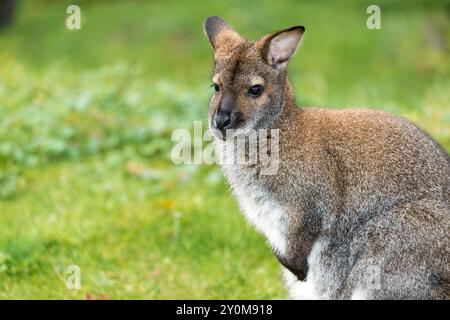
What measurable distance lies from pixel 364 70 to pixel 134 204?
916cm

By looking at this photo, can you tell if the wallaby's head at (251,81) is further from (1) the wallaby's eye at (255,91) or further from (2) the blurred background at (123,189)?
(2) the blurred background at (123,189)

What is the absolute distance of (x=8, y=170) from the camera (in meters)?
8.11

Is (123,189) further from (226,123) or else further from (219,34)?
(226,123)

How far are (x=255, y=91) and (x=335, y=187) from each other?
2.48 ft

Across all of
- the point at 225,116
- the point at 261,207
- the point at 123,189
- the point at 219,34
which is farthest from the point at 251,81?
the point at 123,189

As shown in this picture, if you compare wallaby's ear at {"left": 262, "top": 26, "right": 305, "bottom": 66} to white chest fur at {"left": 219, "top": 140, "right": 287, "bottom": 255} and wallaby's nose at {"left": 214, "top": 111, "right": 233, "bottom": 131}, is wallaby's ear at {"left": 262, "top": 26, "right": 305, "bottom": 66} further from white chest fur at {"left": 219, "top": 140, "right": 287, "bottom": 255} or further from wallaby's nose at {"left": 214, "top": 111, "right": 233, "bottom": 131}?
white chest fur at {"left": 219, "top": 140, "right": 287, "bottom": 255}

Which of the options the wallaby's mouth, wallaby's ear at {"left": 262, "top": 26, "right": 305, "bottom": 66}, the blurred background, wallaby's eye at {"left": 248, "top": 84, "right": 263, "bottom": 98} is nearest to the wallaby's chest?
A: the wallaby's mouth

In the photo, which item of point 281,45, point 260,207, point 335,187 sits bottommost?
point 260,207

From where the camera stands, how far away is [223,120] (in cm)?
495

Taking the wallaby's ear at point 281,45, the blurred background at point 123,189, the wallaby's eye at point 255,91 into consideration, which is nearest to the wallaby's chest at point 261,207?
the wallaby's eye at point 255,91

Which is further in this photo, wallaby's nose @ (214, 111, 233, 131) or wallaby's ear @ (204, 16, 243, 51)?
wallaby's ear @ (204, 16, 243, 51)

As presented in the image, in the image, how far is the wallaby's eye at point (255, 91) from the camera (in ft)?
16.6

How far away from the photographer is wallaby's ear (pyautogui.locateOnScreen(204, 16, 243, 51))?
5383mm

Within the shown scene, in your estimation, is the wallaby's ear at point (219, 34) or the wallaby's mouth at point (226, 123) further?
the wallaby's ear at point (219, 34)
